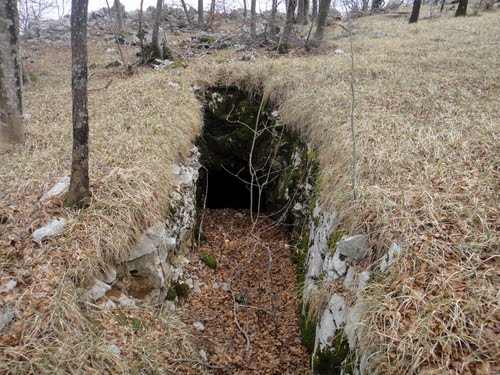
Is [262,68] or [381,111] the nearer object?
[381,111]

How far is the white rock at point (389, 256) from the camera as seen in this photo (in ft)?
10.6

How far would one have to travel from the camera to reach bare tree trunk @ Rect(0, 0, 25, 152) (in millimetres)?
5172

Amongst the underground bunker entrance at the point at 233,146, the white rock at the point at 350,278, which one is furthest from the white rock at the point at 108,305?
the underground bunker entrance at the point at 233,146

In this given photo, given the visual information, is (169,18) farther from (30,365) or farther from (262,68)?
(30,365)

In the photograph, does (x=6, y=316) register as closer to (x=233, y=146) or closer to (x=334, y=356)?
(x=334, y=356)

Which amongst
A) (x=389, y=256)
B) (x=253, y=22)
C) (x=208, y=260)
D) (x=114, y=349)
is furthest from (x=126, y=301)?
(x=253, y=22)

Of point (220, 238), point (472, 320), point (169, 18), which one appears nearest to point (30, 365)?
point (472, 320)

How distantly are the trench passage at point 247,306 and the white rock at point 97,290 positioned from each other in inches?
52.8

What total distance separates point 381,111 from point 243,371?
4848 millimetres

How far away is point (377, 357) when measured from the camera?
2633 mm

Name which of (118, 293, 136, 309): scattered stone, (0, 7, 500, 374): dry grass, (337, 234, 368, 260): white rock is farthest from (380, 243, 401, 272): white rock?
(118, 293, 136, 309): scattered stone

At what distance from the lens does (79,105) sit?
352cm

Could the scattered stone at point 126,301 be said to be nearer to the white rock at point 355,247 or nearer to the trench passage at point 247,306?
the trench passage at point 247,306

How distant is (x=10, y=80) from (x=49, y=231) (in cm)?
332
